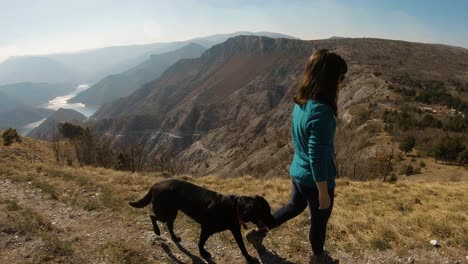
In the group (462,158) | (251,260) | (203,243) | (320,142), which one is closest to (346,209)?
(251,260)

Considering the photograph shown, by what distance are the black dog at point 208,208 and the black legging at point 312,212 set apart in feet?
0.84

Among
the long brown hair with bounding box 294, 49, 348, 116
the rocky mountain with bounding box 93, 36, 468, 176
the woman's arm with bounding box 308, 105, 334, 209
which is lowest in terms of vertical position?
the rocky mountain with bounding box 93, 36, 468, 176

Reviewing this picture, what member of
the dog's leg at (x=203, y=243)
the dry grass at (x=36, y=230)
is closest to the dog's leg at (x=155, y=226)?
the dog's leg at (x=203, y=243)

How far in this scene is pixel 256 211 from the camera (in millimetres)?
5145

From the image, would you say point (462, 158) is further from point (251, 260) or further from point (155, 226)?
point (155, 226)

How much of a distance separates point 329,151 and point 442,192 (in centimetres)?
1167

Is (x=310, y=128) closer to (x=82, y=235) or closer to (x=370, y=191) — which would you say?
Answer: (x=82, y=235)

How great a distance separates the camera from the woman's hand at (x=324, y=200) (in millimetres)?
4212

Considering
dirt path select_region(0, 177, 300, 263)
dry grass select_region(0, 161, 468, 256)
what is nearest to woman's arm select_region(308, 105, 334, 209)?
A: dirt path select_region(0, 177, 300, 263)

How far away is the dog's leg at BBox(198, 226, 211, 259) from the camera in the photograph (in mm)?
5742

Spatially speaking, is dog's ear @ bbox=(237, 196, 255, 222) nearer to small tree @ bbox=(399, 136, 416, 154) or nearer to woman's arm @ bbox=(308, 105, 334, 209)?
woman's arm @ bbox=(308, 105, 334, 209)

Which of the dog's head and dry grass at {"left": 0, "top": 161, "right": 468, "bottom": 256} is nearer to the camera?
the dog's head

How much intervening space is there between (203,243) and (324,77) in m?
3.30

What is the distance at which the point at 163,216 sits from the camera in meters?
6.24
